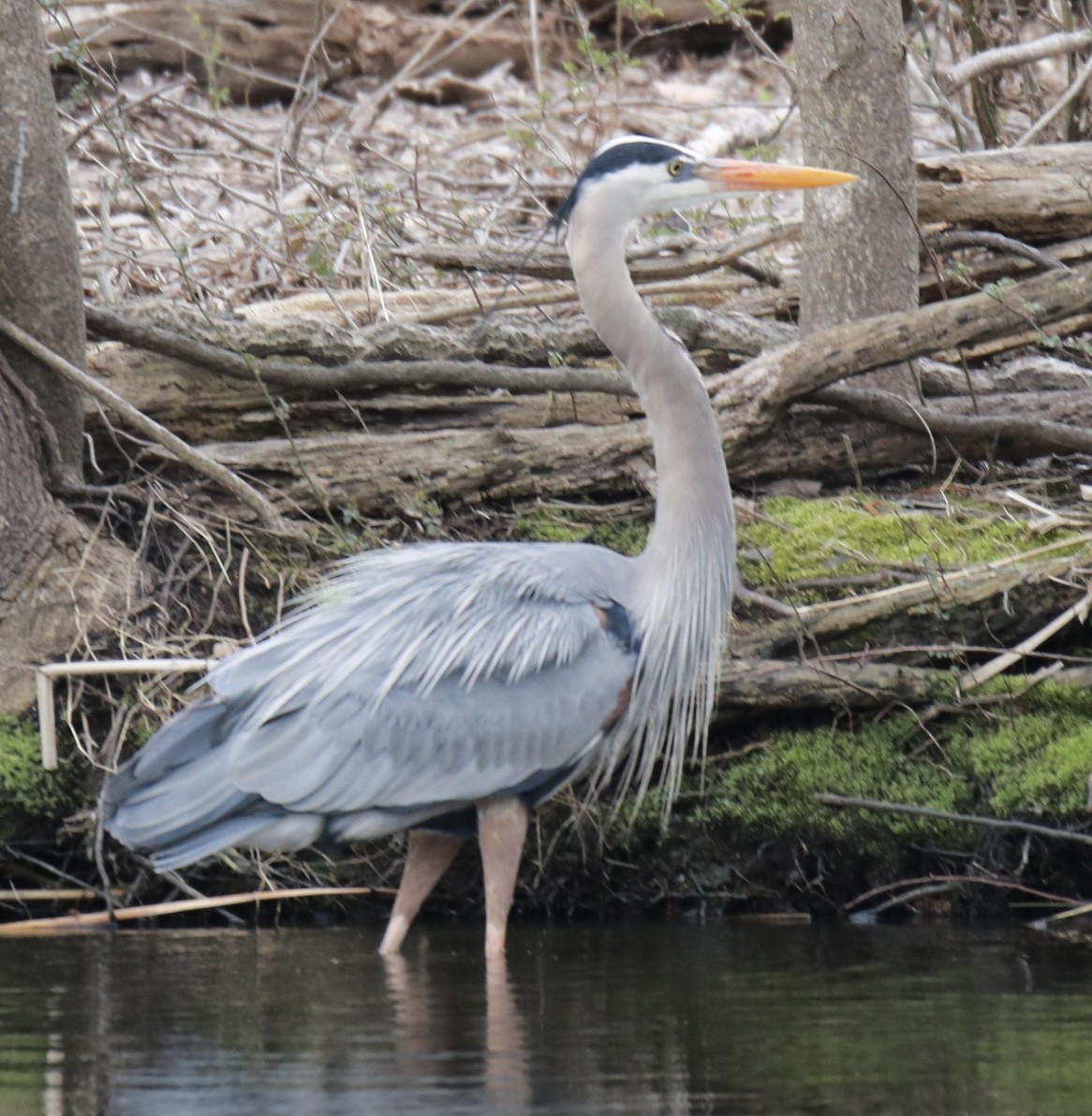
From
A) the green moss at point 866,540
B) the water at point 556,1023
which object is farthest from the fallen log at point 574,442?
the water at point 556,1023

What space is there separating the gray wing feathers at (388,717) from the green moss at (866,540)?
38.7 inches

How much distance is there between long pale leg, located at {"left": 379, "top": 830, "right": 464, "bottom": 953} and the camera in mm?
4809

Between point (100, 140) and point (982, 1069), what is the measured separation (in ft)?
24.9

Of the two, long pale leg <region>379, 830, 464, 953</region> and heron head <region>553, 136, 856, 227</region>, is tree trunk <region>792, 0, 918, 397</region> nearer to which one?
heron head <region>553, 136, 856, 227</region>

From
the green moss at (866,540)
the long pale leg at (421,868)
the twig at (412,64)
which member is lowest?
the long pale leg at (421,868)

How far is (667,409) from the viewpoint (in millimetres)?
4957

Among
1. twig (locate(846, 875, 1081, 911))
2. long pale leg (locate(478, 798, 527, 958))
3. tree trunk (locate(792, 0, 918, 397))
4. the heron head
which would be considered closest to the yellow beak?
the heron head

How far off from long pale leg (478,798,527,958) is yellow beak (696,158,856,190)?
1.83m

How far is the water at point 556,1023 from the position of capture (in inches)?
125

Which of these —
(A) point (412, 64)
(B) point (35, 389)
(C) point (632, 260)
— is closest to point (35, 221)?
(B) point (35, 389)

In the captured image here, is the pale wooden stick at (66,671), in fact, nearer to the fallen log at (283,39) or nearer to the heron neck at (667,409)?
the heron neck at (667,409)

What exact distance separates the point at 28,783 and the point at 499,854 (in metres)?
1.53

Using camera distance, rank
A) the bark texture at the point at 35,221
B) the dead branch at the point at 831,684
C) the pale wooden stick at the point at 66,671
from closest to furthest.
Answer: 1. the dead branch at the point at 831,684
2. the pale wooden stick at the point at 66,671
3. the bark texture at the point at 35,221

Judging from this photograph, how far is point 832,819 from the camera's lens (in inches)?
203
